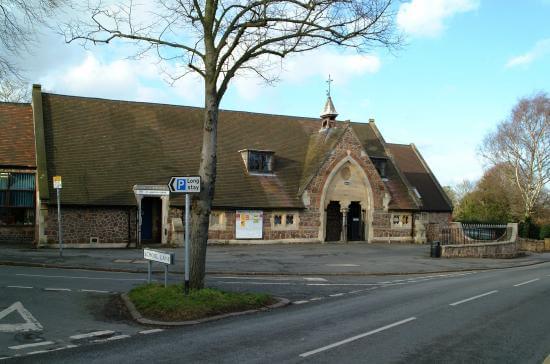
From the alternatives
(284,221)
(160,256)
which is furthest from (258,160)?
(160,256)

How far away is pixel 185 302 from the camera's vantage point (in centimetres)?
1102

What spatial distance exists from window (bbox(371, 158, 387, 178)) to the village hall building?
4.2 inches

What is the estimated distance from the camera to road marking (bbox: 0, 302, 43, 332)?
936 cm

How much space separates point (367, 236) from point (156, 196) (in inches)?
588

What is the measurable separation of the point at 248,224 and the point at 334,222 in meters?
7.56

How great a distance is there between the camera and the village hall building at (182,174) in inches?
1037

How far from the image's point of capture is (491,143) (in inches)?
2044

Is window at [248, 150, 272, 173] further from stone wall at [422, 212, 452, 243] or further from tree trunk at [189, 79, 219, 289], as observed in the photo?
tree trunk at [189, 79, 219, 289]

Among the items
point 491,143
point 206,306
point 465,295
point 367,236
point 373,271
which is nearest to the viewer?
point 206,306

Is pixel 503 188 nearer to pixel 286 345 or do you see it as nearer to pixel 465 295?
pixel 465 295

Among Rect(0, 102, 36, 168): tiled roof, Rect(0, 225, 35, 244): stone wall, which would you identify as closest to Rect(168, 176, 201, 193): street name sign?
Rect(0, 102, 36, 168): tiled roof

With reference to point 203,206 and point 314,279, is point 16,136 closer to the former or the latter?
point 314,279

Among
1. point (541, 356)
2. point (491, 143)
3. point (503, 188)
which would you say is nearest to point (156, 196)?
point (541, 356)

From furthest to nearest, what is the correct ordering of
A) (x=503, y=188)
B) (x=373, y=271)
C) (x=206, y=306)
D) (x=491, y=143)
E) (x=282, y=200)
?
(x=503, y=188)
(x=491, y=143)
(x=282, y=200)
(x=373, y=271)
(x=206, y=306)
